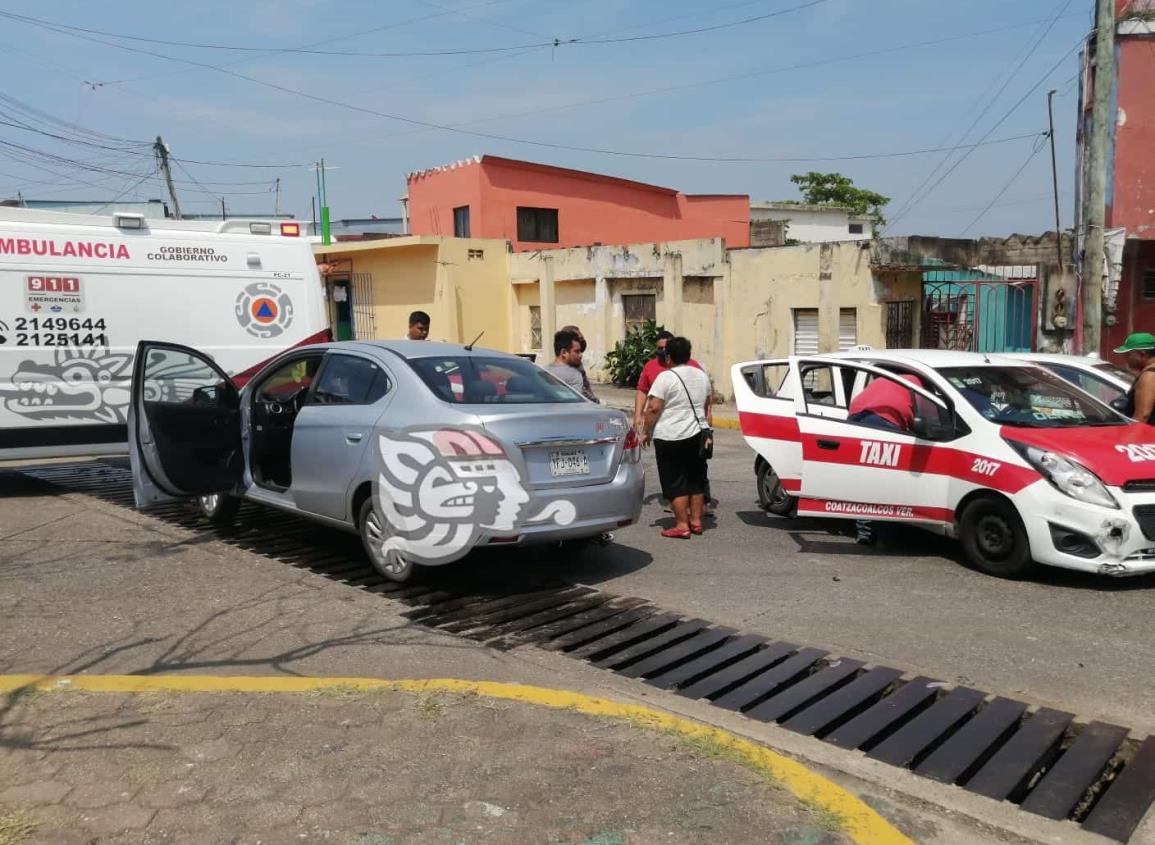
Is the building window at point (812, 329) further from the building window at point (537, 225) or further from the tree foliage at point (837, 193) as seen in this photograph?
the tree foliage at point (837, 193)

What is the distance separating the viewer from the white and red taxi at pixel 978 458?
6.09m

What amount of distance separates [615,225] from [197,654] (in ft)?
85.4

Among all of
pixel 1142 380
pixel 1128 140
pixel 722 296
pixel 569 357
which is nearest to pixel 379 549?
pixel 569 357

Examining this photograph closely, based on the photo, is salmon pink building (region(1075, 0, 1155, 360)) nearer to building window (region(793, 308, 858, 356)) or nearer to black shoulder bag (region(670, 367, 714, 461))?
building window (region(793, 308, 858, 356))

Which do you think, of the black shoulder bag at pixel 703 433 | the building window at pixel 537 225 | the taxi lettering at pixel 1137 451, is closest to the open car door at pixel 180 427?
the black shoulder bag at pixel 703 433

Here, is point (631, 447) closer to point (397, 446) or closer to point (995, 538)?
point (397, 446)

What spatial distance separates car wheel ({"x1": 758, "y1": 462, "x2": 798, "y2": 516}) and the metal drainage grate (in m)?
2.72

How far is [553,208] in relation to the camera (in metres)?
28.2

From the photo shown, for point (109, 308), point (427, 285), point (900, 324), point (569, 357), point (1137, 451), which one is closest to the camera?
point (1137, 451)

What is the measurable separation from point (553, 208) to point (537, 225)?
719 millimetres

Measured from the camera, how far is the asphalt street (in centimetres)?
486

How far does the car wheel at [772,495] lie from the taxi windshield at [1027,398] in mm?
1832

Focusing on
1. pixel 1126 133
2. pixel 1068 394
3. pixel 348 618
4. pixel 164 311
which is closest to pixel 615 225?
pixel 1126 133

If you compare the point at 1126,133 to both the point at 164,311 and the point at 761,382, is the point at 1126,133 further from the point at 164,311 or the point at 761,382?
the point at 164,311
